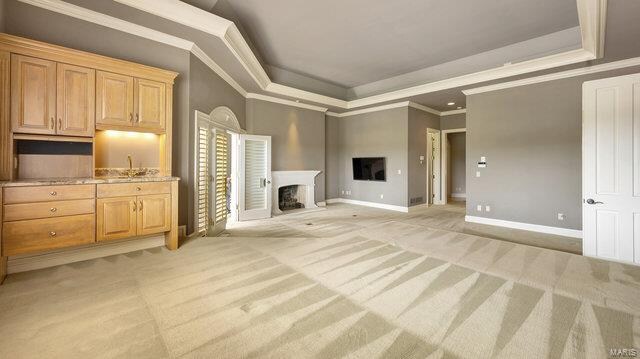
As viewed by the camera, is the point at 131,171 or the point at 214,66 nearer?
the point at 131,171

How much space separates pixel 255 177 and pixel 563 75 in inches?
249

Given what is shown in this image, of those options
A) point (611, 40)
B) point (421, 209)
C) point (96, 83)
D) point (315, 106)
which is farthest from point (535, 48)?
point (96, 83)

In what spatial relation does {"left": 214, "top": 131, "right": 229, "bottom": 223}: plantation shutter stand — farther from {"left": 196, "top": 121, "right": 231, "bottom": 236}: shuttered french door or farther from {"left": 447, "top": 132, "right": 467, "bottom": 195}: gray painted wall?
{"left": 447, "top": 132, "right": 467, "bottom": 195}: gray painted wall

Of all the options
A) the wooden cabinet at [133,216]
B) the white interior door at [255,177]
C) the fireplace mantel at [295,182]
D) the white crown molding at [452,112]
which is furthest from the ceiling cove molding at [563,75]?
the wooden cabinet at [133,216]

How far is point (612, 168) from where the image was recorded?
127 inches

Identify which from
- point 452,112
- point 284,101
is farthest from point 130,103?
point 452,112

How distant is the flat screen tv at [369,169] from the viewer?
7.68 metres

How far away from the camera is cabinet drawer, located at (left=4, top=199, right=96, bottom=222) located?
248 centimetres

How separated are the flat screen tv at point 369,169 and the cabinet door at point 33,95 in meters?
6.72

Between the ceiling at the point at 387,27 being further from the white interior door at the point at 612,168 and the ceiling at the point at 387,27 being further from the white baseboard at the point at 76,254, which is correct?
the white baseboard at the point at 76,254

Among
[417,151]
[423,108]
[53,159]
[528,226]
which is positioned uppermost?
[423,108]

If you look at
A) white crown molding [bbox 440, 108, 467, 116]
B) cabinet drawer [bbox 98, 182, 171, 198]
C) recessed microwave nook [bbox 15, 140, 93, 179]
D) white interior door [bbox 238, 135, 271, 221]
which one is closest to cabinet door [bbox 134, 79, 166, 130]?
recessed microwave nook [bbox 15, 140, 93, 179]

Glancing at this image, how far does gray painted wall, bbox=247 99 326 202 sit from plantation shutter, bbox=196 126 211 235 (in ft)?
7.21

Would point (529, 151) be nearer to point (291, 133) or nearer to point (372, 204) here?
point (372, 204)
